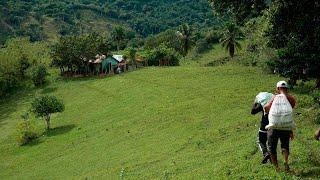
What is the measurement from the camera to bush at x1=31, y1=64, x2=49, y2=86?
79.7 meters

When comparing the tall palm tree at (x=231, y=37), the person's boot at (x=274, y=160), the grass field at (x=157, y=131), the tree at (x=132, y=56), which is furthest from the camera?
the tall palm tree at (x=231, y=37)

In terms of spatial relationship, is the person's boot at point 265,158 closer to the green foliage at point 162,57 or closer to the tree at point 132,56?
the green foliage at point 162,57

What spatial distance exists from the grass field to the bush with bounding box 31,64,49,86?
26.1ft

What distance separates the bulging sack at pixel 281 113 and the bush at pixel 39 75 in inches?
2759

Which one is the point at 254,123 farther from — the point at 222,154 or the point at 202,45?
the point at 202,45

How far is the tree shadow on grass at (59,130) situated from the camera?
50031 millimetres

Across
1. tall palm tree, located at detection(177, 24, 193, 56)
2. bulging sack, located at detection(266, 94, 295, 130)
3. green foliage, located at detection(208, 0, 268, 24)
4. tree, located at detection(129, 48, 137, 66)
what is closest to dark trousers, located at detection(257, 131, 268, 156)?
bulging sack, located at detection(266, 94, 295, 130)

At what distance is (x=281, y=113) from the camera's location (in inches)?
534

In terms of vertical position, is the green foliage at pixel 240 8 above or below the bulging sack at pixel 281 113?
above

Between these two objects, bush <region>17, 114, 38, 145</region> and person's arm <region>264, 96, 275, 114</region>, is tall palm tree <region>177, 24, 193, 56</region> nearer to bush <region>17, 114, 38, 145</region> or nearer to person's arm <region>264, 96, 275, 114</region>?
bush <region>17, 114, 38, 145</region>

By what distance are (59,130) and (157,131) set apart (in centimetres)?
1641

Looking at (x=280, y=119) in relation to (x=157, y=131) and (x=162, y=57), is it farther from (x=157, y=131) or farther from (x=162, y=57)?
(x=162, y=57)

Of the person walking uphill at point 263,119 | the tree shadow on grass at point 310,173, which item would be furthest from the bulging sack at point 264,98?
the tree shadow on grass at point 310,173

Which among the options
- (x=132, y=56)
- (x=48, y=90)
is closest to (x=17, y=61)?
(x=48, y=90)
